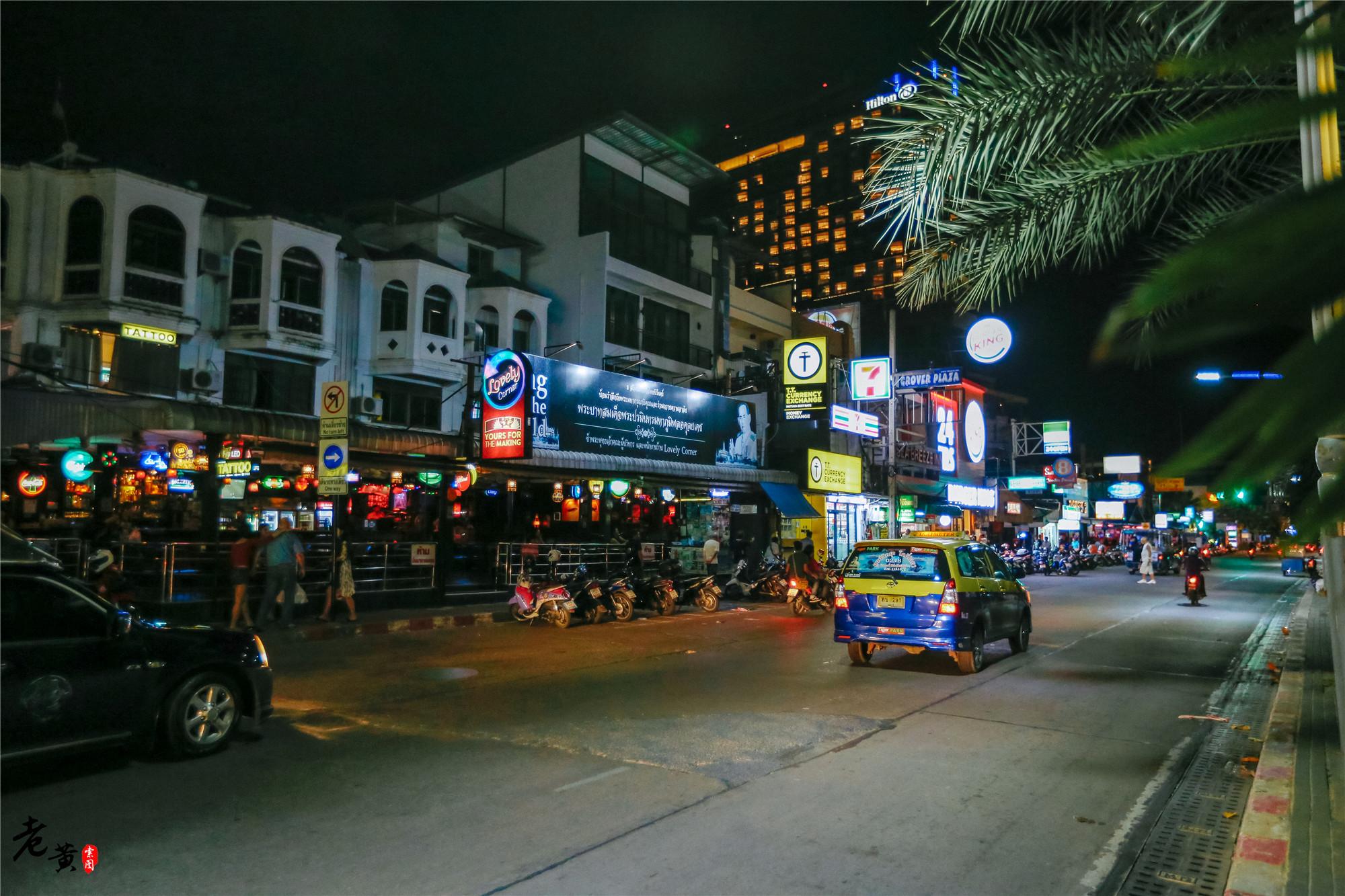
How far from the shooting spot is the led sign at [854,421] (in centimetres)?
3017

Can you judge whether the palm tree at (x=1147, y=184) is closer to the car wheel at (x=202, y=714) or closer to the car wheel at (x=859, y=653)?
the car wheel at (x=859, y=653)

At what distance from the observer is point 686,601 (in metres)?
21.2

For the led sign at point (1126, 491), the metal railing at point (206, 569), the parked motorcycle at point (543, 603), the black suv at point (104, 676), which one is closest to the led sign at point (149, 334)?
the metal railing at point (206, 569)

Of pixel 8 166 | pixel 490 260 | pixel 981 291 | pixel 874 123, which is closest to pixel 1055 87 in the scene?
pixel 874 123

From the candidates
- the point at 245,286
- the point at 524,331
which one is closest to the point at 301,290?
the point at 245,286

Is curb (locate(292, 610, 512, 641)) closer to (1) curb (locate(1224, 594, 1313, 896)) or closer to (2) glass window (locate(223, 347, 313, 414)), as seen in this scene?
(2) glass window (locate(223, 347, 313, 414))

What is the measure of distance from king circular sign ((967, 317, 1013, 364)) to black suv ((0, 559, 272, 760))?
2412cm

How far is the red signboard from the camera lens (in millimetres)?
19734

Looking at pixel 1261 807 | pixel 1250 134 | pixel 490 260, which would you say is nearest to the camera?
pixel 1250 134

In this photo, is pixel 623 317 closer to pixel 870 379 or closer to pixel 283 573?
pixel 870 379

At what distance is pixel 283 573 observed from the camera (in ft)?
49.8

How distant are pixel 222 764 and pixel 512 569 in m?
14.0

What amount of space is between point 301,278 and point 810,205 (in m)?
133

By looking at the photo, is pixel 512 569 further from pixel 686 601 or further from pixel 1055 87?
pixel 1055 87
